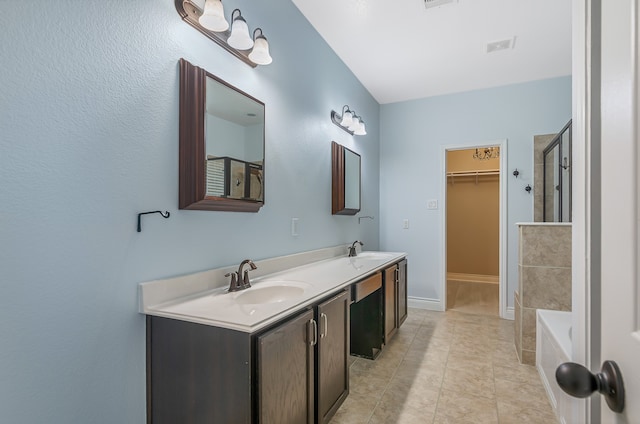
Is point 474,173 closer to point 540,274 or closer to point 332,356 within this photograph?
point 540,274

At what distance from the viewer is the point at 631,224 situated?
0.46 metres

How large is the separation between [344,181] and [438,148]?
64.5 inches

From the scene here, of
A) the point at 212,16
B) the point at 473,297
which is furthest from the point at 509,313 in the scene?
the point at 212,16

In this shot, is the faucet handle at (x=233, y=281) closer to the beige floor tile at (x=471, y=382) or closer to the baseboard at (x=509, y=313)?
the beige floor tile at (x=471, y=382)

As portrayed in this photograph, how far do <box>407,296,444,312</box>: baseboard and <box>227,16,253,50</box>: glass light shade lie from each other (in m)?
3.55

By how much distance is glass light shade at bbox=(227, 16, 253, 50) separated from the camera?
1.65m

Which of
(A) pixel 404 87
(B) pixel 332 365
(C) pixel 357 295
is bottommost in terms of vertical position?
(B) pixel 332 365

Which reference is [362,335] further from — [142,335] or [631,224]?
[631,224]

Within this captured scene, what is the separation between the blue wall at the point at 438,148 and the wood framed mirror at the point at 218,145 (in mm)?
2674

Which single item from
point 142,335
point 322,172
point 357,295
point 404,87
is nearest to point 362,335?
point 357,295

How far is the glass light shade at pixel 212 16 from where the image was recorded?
4.83 feet

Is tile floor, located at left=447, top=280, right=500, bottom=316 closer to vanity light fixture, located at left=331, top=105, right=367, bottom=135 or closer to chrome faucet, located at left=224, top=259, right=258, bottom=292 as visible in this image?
vanity light fixture, located at left=331, top=105, right=367, bottom=135

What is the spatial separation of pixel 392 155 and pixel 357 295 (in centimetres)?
267

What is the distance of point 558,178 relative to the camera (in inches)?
124
